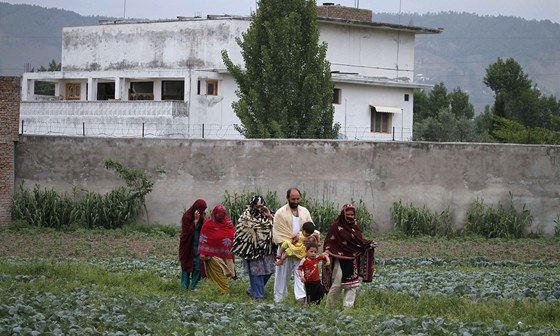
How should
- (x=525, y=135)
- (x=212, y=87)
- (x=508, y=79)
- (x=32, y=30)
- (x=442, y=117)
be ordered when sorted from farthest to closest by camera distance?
(x=32, y=30), (x=508, y=79), (x=442, y=117), (x=212, y=87), (x=525, y=135)

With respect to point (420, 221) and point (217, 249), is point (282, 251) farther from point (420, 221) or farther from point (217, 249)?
point (420, 221)

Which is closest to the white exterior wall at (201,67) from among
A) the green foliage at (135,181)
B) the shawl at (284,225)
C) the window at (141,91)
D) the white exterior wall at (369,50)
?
the white exterior wall at (369,50)

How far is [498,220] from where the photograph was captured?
3058 cm

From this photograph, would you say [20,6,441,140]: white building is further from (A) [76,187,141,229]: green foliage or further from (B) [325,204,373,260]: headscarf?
(B) [325,204,373,260]: headscarf

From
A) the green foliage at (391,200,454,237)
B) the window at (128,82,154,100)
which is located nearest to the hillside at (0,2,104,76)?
the window at (128,82,154,100)

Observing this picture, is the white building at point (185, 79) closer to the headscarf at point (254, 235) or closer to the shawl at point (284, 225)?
the headscarf at point (254, 235)

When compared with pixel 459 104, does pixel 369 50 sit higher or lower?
higher

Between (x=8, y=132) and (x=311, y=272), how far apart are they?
16.7 meters

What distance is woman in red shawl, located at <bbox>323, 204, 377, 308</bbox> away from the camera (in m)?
18.0

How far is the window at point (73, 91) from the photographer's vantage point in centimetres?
6118

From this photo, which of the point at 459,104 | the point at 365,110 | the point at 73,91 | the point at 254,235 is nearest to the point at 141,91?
the point at 73,91

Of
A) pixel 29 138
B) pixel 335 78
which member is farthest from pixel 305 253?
pixel 335 78

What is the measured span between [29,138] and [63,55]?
98.7 feet

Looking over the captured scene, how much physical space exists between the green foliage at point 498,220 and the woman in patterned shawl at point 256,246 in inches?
485
